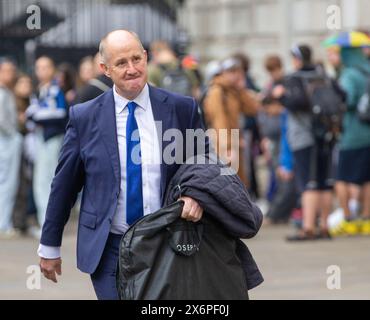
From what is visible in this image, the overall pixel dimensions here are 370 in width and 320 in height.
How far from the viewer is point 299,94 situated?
12469 millimetres

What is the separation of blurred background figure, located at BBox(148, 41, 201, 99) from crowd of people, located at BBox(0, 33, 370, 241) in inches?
0.5

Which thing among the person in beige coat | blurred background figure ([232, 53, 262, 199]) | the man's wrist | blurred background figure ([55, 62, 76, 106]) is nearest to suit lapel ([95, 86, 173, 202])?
the man's wrist

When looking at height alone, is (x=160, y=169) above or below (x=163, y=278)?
above

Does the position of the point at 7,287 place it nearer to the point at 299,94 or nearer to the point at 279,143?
the point at 299,94

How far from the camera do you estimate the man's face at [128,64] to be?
5.66 metres

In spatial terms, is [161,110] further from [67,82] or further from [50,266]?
[67,82]

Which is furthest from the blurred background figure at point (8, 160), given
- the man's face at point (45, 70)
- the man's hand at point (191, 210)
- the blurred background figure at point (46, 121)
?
the man's hand at point (191, 210)

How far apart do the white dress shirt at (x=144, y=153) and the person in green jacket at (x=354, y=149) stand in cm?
722

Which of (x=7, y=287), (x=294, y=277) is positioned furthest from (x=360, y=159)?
(x=7, y=287)

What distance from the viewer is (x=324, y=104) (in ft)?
40.4

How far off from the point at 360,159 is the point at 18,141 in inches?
148

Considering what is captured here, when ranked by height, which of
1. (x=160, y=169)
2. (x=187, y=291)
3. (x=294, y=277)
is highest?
(x=160, y=169)

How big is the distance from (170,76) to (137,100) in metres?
7.34

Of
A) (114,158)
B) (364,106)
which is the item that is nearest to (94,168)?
(114,158)
